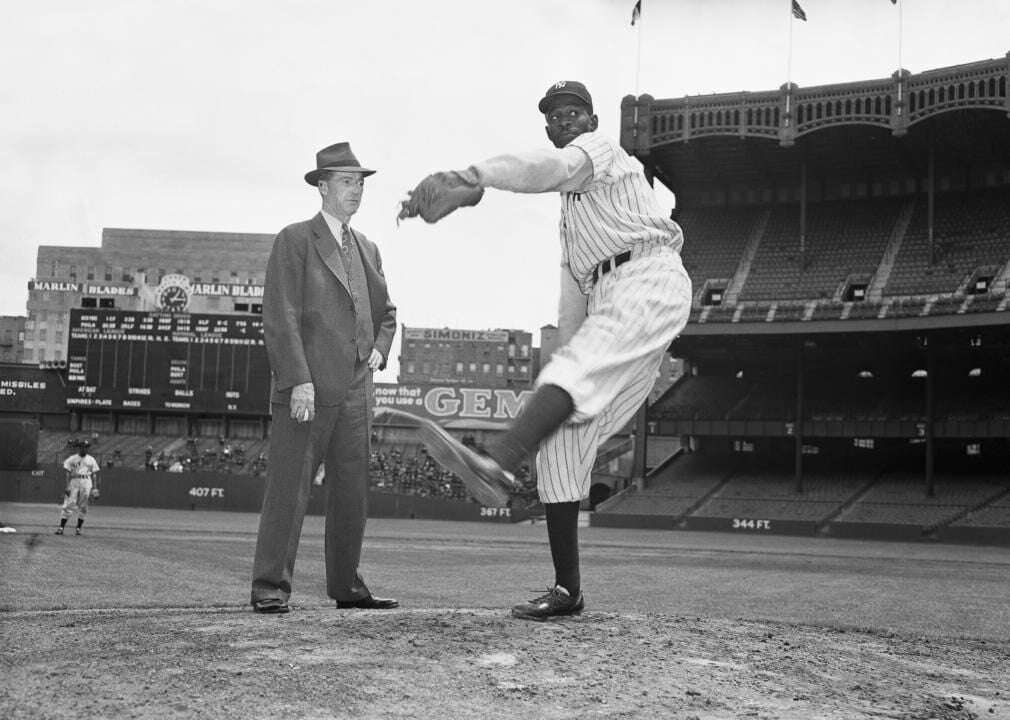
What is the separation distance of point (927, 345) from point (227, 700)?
1290 inches

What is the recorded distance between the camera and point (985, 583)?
43.4 ft

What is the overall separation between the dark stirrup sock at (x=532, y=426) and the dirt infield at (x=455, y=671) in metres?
0.65

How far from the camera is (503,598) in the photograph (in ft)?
29.1

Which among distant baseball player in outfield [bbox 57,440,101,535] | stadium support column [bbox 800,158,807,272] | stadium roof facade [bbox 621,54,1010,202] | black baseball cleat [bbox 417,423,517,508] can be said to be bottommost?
distant baseball player in outfield [bbox 57,440,101,535]

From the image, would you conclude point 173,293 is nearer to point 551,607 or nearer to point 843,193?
point 843,193

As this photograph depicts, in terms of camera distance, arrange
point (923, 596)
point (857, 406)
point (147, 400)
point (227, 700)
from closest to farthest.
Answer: point (227, 700), point (923, 596), point (857, 406), point (147, 400)

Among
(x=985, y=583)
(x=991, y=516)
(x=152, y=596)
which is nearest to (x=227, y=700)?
(x=152, y=596)

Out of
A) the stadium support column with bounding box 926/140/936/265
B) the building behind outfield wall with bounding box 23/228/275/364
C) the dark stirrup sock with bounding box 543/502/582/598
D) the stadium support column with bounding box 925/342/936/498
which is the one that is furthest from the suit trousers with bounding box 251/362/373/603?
the building behind outfield wall with bounding box 23/228/275/364

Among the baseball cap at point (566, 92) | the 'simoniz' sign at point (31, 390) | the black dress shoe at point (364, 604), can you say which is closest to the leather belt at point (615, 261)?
the baseball cap at point (566, 92)

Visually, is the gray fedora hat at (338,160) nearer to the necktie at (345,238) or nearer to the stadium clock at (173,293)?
the necktie at (345,238)

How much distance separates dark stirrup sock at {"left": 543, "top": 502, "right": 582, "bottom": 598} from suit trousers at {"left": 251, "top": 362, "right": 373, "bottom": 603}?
3.61 ft

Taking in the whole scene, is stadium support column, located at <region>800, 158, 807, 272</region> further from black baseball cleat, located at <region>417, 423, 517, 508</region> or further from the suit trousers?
black baseball cleat, located at <region>417, 423, 517, 508</region>

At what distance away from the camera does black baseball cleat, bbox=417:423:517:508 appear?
3719mm

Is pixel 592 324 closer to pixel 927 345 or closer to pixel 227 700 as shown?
pixel 227 700
